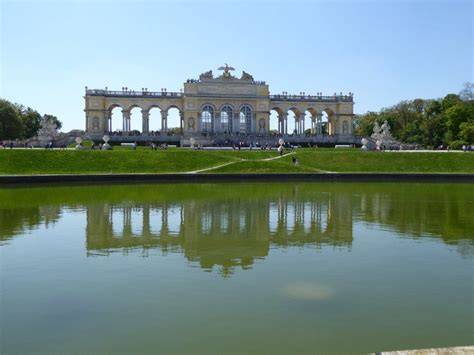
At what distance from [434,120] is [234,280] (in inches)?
3079

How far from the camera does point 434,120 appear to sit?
8156cm

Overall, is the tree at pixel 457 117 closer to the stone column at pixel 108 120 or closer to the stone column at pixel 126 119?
the stone column at pixel 126 119

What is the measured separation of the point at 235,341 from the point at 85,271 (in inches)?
219

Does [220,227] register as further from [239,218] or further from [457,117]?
[457,117]

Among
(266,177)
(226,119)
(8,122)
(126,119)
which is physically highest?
(226,119)

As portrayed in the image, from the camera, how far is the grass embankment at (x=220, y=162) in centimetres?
4347

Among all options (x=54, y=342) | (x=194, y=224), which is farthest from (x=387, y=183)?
(x=54, y=342)

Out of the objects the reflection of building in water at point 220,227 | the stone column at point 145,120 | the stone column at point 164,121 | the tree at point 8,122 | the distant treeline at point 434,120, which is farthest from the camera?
the stone column at point 164,121

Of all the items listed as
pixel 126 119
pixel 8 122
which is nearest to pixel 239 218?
pixel 8 122

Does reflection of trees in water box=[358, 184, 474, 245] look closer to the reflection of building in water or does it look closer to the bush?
the reflection of building in water

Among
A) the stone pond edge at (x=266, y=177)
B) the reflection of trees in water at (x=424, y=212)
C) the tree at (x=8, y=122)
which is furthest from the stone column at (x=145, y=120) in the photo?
the reflection of trees in water at (x=424, y=212)

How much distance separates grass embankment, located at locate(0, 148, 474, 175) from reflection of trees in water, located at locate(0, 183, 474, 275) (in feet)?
38.2

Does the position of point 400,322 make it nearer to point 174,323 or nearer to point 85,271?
point 174,323

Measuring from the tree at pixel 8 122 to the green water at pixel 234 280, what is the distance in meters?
50.8
